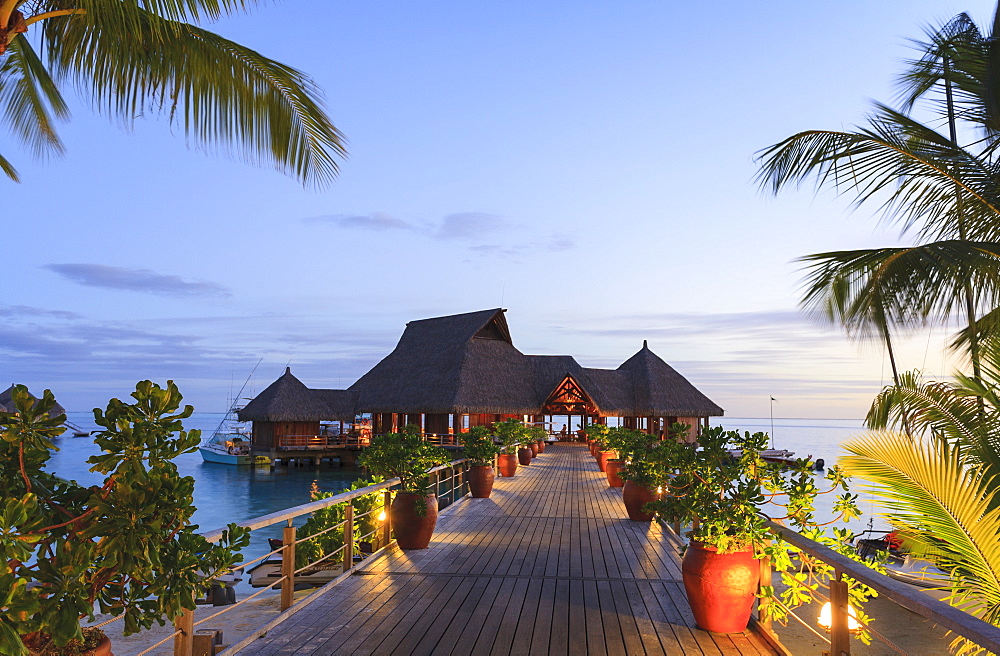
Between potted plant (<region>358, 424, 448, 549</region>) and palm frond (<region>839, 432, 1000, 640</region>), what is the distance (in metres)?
4.24

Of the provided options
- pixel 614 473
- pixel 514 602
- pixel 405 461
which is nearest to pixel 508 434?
pixel 614 473

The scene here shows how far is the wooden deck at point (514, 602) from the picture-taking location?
420cm

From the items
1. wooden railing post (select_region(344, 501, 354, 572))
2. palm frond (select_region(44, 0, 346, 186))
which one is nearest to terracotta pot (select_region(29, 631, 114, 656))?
palm frond (select_region(44, 0, 346, 186))

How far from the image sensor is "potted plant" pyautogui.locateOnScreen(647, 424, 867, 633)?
164 inches

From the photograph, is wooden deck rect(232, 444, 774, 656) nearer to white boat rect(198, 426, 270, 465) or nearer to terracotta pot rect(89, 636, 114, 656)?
terracotta pot rect(89, 636, 114, 656)

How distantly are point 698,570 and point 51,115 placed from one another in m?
6.71

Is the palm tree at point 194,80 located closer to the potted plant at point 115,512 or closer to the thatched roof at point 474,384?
the potted plant at point 115,512

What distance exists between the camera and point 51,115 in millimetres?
6223

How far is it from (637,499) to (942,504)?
6.08 metres

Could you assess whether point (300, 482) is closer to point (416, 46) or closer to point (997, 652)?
point (416, 46)

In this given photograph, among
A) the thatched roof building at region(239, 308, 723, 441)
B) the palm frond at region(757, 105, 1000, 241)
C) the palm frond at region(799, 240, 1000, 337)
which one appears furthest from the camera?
the thatched roof building at region(239, 308, 723, 441)

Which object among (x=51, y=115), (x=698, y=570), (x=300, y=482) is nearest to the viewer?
(x=698, y=570)

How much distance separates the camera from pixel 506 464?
653 inches

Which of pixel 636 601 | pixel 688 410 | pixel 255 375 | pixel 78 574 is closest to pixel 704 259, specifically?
pixel 688 410
